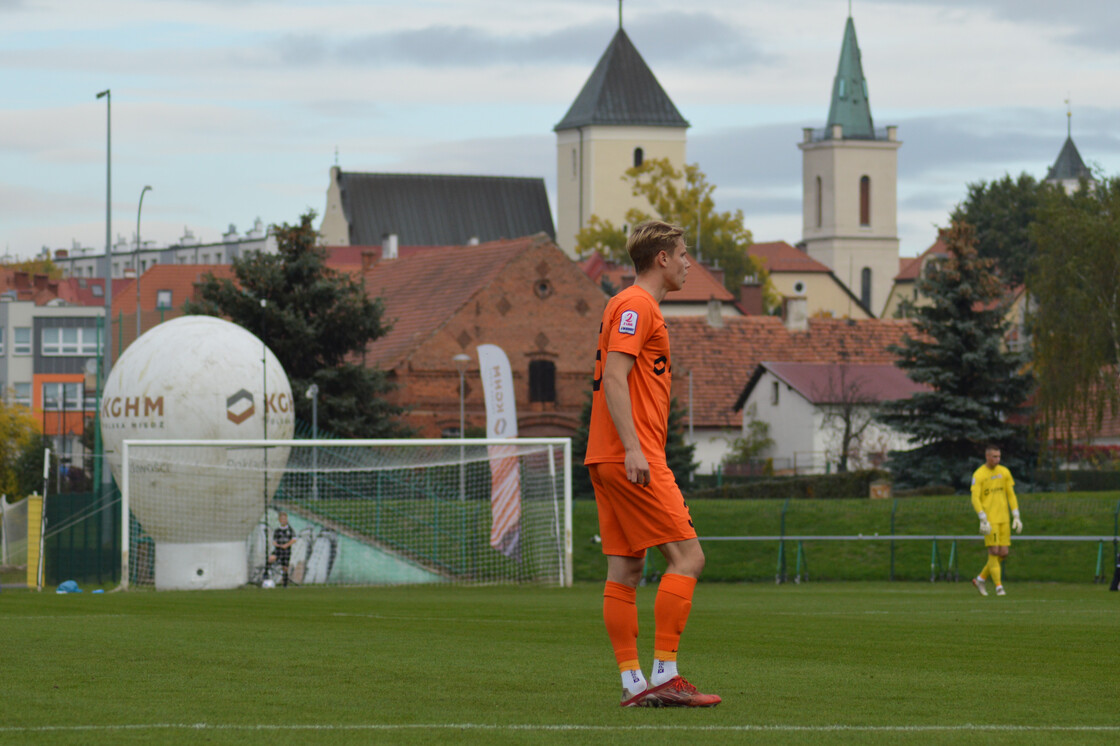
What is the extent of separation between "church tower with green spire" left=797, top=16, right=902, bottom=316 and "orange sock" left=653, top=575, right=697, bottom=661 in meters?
162

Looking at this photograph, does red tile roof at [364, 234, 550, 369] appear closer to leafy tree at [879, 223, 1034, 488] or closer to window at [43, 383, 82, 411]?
leafy tree at [879, 223, 1034, 488]

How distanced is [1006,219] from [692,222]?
68.6 feet

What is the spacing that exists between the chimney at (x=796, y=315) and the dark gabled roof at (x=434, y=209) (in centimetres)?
6668

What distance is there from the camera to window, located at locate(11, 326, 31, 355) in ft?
340

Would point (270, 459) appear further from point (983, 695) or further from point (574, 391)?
point (574, 391)

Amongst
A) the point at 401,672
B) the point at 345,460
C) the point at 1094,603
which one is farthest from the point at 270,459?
the point at 401,672

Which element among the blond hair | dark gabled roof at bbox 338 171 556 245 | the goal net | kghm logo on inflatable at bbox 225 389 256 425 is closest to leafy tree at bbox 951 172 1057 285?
dark gabled roof at bbox 338 171 556 245

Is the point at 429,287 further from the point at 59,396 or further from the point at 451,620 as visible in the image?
the point at 451,620

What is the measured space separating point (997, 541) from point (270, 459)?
12.7 metres

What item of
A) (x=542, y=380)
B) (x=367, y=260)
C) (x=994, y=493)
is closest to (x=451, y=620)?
(x=994, y=493)

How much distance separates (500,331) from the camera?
61.4 metres

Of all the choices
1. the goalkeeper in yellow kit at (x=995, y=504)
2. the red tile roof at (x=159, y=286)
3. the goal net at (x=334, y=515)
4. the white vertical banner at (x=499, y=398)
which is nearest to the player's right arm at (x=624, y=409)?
the goalkeeper in yellow kit at (x=995, y=504)

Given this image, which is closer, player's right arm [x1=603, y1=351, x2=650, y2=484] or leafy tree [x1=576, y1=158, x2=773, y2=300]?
player's right arm [x1=603, y1=351, x2=650, y2=484]

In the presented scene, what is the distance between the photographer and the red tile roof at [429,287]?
60344 mm
